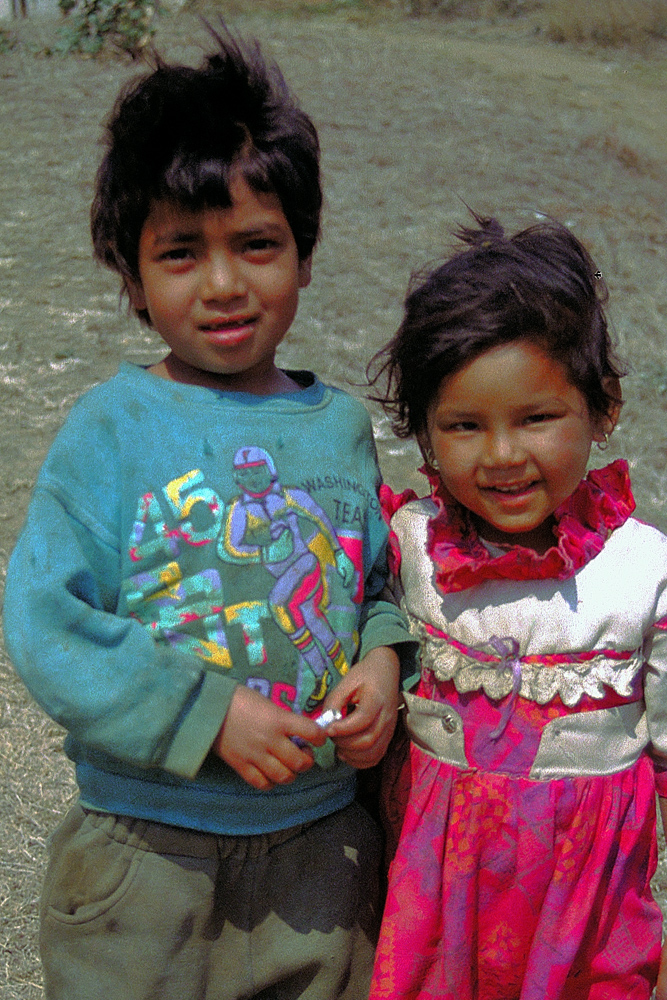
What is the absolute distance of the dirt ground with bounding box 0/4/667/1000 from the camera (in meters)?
3.55

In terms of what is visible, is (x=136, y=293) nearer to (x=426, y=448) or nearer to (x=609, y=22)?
(x=426, y=448)

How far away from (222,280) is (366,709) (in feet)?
2.18

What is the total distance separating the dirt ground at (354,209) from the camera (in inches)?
140

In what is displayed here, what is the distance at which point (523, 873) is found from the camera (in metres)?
1.59

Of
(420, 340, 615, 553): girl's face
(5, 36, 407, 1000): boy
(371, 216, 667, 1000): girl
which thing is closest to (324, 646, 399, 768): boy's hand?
(5, 36, 407, 1000): boy

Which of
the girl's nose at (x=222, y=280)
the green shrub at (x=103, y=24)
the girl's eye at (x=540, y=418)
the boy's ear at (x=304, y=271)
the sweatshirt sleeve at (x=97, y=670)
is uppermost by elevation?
the girl's nose at (x=222, y=280)

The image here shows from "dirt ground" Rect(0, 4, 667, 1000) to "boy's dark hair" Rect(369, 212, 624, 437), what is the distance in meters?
1.37

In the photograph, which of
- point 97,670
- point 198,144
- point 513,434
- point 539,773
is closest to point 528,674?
point 539,773

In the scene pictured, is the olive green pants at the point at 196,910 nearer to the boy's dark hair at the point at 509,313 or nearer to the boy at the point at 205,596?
the boy at the point at 205,596

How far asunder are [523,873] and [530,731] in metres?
Result: 0.22

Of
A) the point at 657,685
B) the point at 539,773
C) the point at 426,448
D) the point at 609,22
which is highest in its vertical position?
the point at 426,448

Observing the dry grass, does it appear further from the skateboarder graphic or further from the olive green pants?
the olive green pants

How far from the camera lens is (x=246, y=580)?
1479mm

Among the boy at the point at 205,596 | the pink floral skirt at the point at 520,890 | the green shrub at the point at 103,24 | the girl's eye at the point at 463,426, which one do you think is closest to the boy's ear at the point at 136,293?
the boy at the point at 205,596
